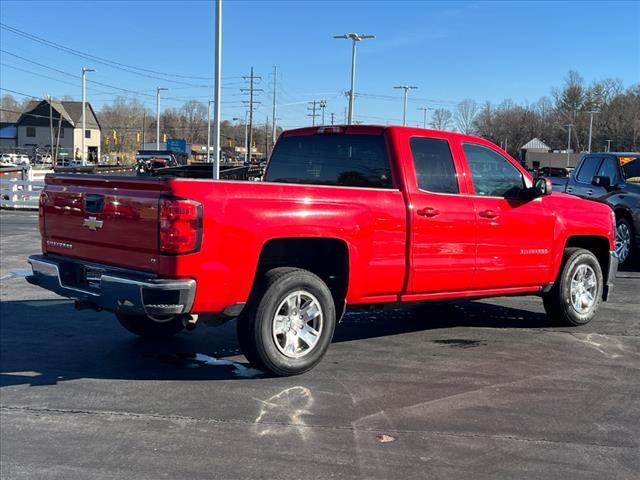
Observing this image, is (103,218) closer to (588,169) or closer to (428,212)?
(428,212)

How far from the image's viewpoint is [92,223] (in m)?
5.13

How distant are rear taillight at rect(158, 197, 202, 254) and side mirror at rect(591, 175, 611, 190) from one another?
29.2ft

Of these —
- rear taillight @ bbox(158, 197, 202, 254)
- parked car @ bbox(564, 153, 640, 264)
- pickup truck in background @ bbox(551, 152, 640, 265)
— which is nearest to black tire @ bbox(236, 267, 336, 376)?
rear taillight @ bbox(158, 197, 202, 254)

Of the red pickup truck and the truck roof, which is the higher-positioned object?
the truck roof

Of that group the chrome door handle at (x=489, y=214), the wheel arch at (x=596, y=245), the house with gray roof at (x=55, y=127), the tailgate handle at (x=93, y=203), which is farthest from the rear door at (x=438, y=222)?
the house with gray roof at (x=55, y=127)

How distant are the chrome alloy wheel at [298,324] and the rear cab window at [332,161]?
52.5 inches

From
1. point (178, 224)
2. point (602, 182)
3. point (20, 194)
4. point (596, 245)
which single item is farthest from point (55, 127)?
point (178, 224)

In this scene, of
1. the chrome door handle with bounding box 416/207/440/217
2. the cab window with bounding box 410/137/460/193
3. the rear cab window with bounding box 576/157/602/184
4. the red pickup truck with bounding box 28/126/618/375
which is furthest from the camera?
the rear cab window with bounding box 576/157/602/184

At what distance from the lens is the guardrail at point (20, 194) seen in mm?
25281

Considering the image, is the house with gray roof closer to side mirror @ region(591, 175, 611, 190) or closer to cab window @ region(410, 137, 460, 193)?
side mirror @ region(591, 175, 611, 190)

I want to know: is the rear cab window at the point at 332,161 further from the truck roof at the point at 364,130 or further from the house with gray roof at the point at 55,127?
the house with gray roof at the point at 55,127

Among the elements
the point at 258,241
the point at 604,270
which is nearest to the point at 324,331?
the point at 258,241

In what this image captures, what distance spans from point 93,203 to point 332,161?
2.32 metres

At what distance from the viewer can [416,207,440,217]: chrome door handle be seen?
19.0 ft
